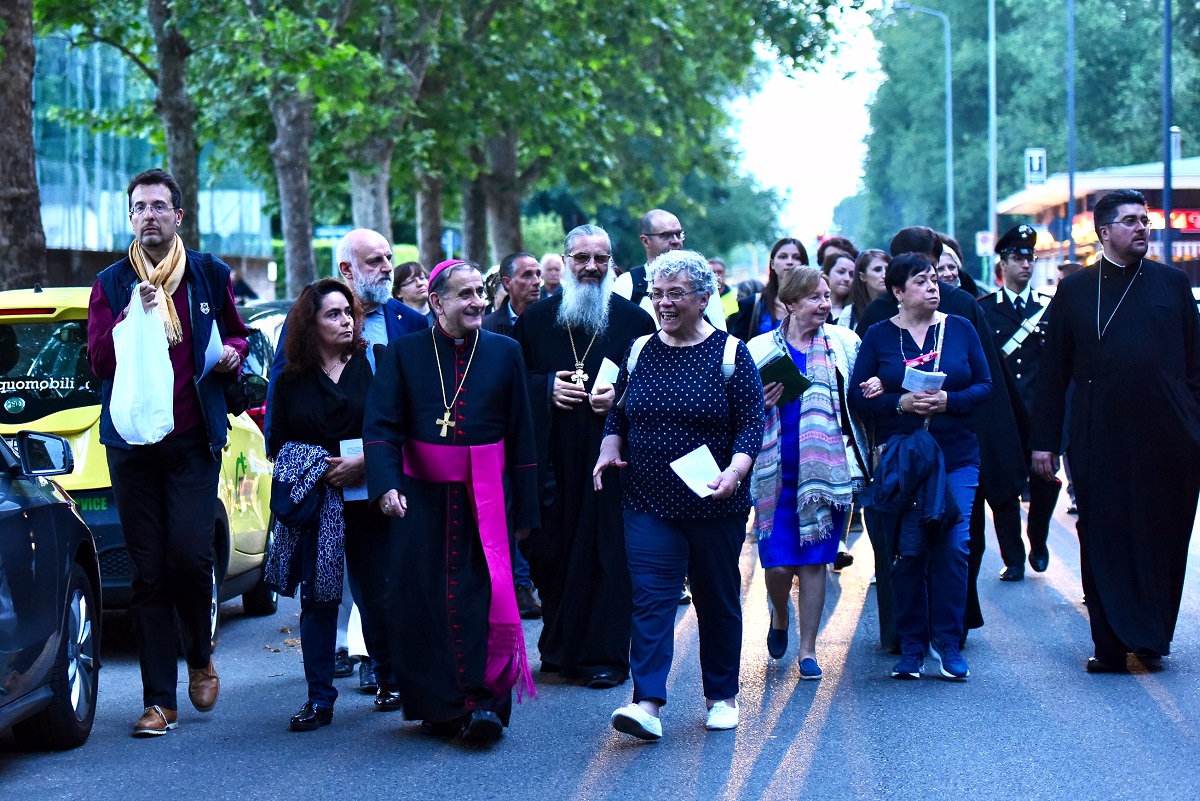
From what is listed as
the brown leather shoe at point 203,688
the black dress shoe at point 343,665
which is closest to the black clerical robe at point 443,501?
the brown leather shoe at point 203,688

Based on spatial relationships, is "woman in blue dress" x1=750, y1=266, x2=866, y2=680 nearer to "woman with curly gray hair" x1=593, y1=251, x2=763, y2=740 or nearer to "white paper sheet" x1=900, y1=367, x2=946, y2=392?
"white paper sheet" x1=900, y1=367, x2=946, y2=392

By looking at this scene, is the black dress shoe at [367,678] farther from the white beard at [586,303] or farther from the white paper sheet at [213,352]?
the white beard at [586,303]

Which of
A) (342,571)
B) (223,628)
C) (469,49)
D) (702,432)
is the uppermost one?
(469,49)

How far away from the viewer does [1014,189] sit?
68.5 meters

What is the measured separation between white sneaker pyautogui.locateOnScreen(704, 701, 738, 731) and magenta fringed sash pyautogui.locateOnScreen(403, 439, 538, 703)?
27.1 inches

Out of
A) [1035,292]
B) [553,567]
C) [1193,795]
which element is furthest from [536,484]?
[1035,292]

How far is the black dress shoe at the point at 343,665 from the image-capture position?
8.80m

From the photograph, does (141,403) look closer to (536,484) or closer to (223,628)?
(536,484)

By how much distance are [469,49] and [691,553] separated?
2122 cm

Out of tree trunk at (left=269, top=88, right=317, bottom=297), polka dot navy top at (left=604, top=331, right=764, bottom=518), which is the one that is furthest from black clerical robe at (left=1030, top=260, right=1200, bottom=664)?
tree trunk at (left=269, top=88, right=317, bottom=297)

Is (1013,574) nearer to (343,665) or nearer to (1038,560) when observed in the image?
(1038,560)

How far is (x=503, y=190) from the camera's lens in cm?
3456

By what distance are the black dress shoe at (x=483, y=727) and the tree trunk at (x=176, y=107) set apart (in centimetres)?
1341

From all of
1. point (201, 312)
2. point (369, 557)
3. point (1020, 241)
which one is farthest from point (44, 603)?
point (1020, 241)
